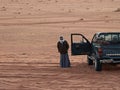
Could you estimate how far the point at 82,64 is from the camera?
67.2ft

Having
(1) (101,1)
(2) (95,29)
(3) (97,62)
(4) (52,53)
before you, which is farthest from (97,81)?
(1) (101,1)

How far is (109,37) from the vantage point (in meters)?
19.4

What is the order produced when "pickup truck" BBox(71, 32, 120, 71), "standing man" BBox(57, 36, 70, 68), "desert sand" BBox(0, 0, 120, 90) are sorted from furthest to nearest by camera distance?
"standing man" BBox(57, 36, 70, 68) → "pickup truck" BBox(71, 32, 120, 71) → "desert sand" BBox(0, 0, 120, 90)

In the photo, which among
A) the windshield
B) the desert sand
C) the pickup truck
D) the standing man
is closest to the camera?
the desert sand

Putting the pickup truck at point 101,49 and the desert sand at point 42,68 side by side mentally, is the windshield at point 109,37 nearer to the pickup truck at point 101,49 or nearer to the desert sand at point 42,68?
the pickup truck at point 101,49

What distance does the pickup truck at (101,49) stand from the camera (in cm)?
1761

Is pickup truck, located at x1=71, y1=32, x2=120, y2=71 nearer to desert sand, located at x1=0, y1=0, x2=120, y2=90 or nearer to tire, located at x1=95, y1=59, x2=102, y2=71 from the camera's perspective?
tire, located at x1=95, y1=59, x2=102, y2=71

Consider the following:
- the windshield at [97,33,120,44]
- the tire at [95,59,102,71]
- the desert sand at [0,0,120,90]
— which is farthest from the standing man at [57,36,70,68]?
the tire at [95,59,102,71]

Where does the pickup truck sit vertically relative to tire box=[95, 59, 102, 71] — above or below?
above

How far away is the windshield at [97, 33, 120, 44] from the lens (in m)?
18.7

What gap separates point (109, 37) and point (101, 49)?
1856 mm

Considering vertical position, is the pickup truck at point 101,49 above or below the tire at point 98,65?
above

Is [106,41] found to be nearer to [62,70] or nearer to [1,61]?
[62,70]

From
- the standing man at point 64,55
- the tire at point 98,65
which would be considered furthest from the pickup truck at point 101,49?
the standing man at point 64,55
